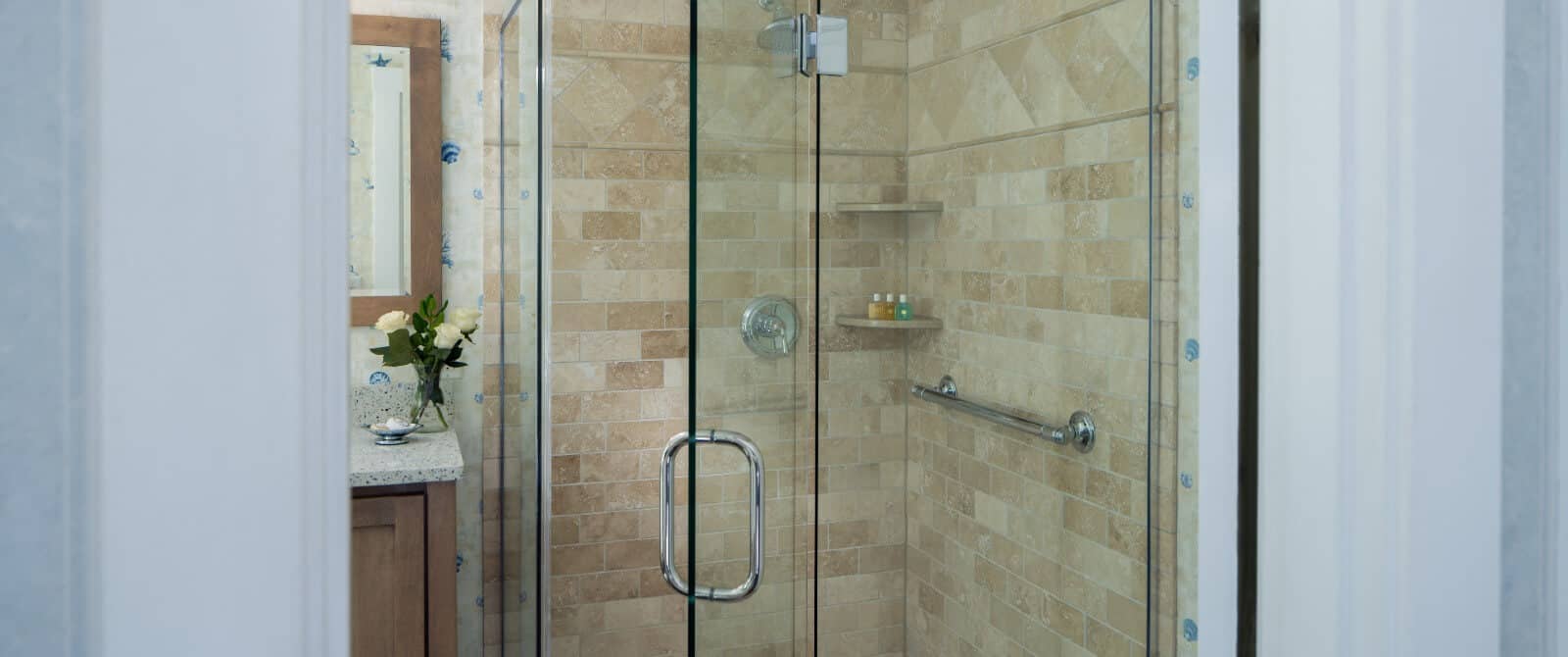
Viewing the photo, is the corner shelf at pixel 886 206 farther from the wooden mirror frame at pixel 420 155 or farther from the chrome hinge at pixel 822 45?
the wooden mirror frame at pixel 420 155

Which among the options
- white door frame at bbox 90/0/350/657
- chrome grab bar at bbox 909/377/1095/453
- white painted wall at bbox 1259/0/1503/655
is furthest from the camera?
chrome grab bar at bbox 909/377/1095/453

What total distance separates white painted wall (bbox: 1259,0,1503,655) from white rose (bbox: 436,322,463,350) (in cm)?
186

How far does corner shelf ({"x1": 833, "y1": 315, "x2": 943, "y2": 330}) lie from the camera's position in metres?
1.80

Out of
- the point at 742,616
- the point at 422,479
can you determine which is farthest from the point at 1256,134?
the point at 422,479

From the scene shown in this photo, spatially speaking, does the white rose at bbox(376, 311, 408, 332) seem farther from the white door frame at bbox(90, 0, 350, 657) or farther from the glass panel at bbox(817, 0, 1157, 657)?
the white door frame at bbox(90, 0, 350, 657)

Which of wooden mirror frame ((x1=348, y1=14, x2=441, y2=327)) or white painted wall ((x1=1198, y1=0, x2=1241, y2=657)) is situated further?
wooden mirror frame ((x1=348, y1=14, x2=441, y2=327))

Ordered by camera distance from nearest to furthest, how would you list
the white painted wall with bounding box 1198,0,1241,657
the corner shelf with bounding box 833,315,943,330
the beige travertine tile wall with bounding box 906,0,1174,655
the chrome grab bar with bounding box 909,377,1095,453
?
the white painted wall with bounding box 1198,0,1241,657 < the beige travertine tile wall with bounding box 906,0,1174,655 < the chrome grab bar with bounding box 909,377,1095,453 < the corner shelf with bounding box 833,315,943,330

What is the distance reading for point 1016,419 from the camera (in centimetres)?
154

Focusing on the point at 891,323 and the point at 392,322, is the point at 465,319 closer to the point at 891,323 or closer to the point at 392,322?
the point at 392,322

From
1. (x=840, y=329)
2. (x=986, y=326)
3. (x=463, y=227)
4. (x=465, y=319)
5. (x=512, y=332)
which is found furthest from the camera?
(x=463, y=227)

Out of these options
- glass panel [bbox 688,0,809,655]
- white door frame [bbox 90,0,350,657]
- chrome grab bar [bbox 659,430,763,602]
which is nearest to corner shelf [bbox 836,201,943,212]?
glass panel [bbox 688,0,809,655]

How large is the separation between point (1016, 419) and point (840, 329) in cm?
41

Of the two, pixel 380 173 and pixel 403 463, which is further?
pixel 380 173

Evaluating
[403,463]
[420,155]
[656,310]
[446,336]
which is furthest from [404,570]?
[420,155]
